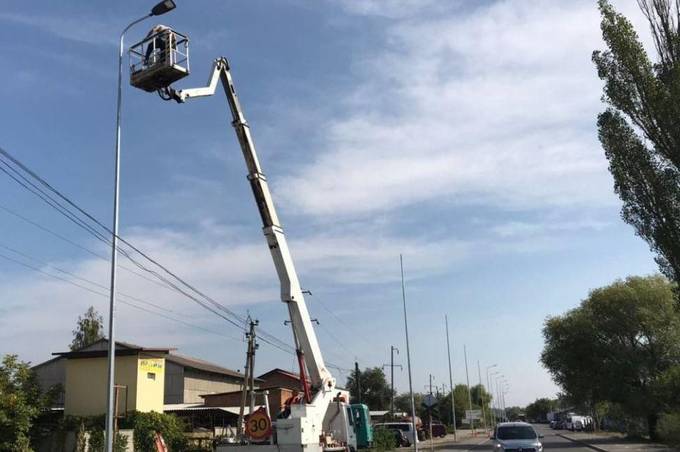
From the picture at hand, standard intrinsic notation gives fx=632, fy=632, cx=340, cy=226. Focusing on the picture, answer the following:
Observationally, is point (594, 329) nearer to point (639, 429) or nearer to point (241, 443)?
point (639, 429)

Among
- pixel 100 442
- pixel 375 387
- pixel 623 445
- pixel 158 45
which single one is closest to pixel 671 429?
pixel 623 445

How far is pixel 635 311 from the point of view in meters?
43.7

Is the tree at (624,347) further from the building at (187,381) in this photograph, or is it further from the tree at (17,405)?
the tree at (17,405)

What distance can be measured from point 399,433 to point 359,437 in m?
28.0

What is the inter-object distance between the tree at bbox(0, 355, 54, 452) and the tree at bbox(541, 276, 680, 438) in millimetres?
35014

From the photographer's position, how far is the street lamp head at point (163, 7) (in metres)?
16.2

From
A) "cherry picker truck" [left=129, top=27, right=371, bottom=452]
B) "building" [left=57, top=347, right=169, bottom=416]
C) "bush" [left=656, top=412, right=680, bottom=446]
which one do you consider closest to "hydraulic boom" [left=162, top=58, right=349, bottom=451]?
"cherry picker truck" [left=129, top=27, right=371, bottom=452]

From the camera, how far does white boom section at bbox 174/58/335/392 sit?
19.1 m

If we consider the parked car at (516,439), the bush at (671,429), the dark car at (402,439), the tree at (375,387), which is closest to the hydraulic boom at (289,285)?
the parked car at (516,439)

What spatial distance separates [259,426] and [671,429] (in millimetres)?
25162

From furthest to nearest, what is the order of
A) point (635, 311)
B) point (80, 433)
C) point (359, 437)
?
point (635, 311) → point (80, 433) → point (359, 437)

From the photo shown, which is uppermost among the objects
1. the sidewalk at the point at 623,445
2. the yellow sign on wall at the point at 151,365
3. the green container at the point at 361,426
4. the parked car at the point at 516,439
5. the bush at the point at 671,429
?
the yellow sign on wall at the point at 151,365

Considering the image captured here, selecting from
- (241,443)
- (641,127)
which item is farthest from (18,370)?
(641,127)

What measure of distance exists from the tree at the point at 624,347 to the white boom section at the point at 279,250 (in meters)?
29.2
